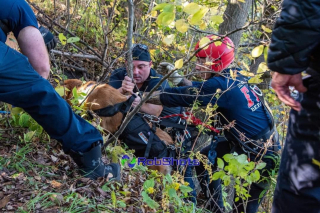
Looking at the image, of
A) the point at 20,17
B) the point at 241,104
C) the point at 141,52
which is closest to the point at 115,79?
the point at 141,52

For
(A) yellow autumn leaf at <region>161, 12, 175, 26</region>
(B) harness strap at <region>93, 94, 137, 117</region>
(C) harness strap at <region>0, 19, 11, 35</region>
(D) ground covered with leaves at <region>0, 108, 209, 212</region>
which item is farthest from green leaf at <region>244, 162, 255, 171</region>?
(C) harness strap at <region>0, 19, 11, 35</region>

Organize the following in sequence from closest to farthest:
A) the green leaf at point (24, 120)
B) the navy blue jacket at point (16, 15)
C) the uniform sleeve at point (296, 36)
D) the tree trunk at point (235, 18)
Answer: the uniform sleeve at point (296, 36), the navy blue jacket at point (16, 15), the green leaf at point (24, 120), the tree trunk at point (235, 18)

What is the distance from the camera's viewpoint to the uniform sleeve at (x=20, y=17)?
7.96 ft

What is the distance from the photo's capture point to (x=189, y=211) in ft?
9.43

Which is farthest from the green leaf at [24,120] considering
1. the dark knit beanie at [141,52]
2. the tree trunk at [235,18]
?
the tree trunk at [235,18]

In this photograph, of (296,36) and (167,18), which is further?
(167,18)

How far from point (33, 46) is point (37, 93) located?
558 millimetres

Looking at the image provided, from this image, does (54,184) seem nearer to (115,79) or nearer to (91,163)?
(91,163)

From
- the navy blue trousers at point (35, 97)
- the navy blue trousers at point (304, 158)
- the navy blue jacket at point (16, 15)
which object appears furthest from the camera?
the navy blue jacket at point (16, 15)

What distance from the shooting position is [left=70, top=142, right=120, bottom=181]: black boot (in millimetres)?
2684

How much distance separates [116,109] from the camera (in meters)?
3.94

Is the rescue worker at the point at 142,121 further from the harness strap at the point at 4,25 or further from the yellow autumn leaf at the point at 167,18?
the yellow autumn leaf at the point at 167,18

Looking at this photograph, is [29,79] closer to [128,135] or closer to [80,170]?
[80,170]

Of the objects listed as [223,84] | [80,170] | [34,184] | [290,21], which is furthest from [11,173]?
[223,84]
